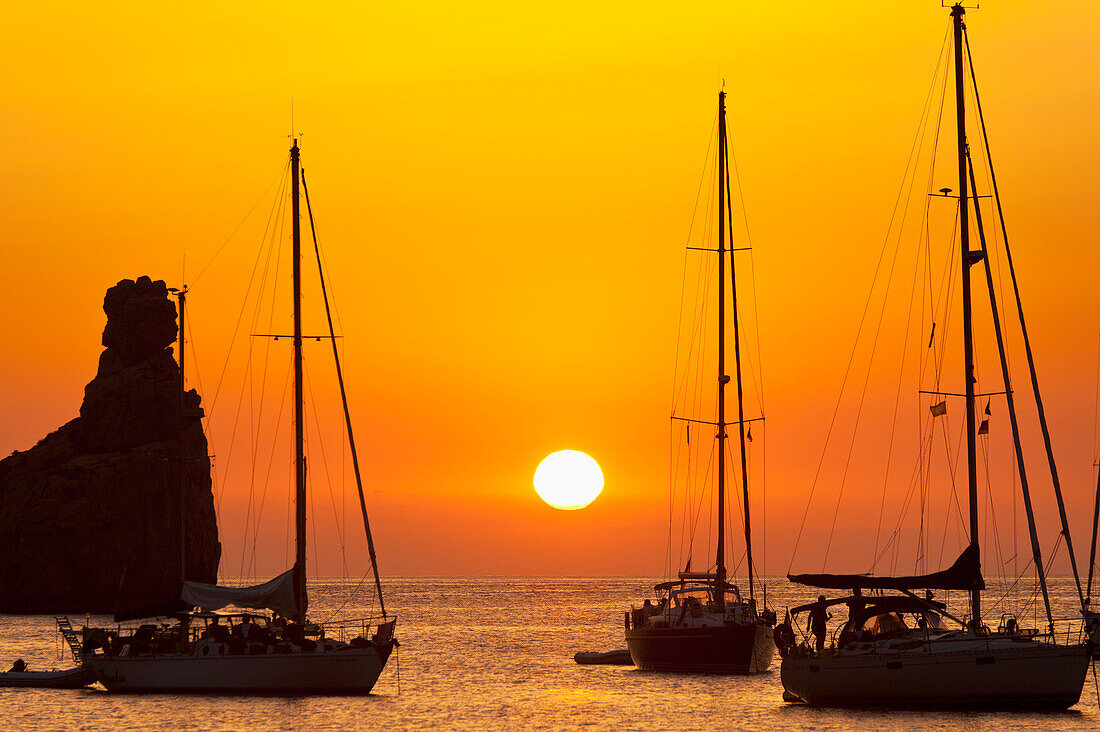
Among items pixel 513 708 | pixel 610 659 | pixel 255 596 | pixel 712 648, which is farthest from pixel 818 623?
pixel 610 659

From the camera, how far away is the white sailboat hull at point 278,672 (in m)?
47.4

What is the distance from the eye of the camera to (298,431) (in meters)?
48.6

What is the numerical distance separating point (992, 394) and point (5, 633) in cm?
8891

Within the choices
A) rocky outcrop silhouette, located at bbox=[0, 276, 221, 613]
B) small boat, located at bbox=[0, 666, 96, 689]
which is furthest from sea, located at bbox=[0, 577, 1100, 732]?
rocky outcrop silhouette, located at bbox=[0, 276, 221, 613]

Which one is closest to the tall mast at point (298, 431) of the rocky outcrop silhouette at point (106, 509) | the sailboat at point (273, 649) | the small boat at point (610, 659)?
the sailboat at point (273, 649)

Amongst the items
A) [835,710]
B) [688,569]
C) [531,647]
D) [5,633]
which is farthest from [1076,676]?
[5,633]

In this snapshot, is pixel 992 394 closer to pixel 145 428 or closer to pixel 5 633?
pixel 5 633

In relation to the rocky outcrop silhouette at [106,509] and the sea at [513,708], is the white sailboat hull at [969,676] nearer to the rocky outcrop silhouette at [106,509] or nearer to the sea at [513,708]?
the sea at [513,708]

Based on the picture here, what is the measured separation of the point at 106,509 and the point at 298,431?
10047 centimetres

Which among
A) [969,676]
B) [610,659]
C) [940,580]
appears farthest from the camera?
[610,659]

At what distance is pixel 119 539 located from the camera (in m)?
141

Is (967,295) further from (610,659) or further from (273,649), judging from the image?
(610,659)

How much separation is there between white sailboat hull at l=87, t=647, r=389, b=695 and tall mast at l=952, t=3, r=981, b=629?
21.2m

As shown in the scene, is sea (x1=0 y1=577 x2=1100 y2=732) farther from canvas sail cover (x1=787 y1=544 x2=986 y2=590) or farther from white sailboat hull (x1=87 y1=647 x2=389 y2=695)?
canvas sail cover (x1=787 y1=544 x2=986 y2=590)
